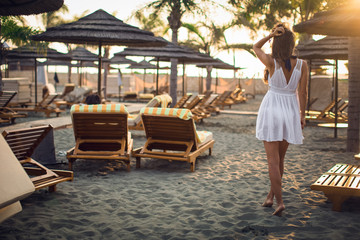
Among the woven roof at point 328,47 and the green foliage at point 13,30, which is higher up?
the green foliage at point 13,30

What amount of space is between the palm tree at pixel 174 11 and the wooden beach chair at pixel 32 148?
11.8 metres

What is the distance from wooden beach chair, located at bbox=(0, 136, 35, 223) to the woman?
6.58 ft

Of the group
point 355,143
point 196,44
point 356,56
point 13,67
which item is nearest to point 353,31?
point 356,56

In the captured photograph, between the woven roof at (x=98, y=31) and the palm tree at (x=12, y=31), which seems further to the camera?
the palm tree at (x=12, y=31)

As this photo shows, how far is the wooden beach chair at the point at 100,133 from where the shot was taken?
5.62 m

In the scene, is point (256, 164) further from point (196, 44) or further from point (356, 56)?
point (196, 44)

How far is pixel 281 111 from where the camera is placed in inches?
143

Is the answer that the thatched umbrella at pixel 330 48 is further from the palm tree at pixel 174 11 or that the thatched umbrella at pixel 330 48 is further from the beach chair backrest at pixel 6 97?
the beach chair backrest at pixel 6 97

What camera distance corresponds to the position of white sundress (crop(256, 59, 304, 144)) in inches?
143

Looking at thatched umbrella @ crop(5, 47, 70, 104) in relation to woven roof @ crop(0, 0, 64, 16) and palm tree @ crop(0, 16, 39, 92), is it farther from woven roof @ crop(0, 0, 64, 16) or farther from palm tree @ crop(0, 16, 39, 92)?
woven roof @ crop(0, 0, 64, 16)

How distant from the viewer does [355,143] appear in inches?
296

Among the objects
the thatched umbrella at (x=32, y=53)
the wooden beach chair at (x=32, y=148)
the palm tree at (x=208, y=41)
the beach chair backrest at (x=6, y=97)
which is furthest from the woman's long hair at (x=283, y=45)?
the palm tree at (x=208, y=41)

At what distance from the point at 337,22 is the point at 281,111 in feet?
8.04

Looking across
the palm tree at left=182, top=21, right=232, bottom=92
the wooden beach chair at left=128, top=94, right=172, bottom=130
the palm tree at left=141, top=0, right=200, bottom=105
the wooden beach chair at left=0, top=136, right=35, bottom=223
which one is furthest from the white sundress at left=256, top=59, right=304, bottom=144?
the palm tree at left=182, top=21, right=232, bottom=92
